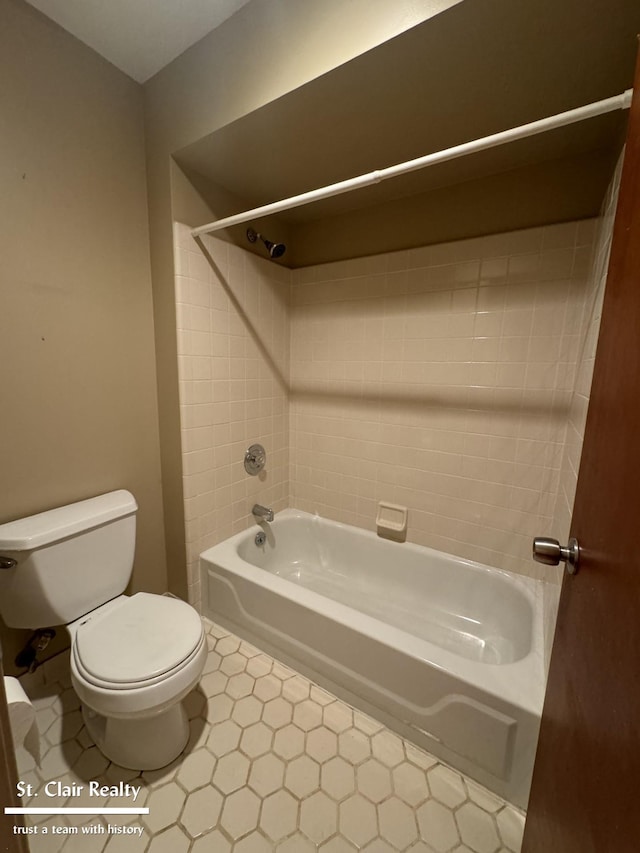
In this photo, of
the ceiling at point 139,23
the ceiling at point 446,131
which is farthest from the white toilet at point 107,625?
the ceiling at point 139,23

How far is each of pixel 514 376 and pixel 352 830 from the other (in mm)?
1680

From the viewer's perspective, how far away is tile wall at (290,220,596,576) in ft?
4.84

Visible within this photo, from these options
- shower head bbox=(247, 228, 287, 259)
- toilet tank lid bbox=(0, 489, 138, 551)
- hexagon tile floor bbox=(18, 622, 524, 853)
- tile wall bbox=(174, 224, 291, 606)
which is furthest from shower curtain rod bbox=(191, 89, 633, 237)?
hexagon tile floor bbox=(18, 622, 524, 853)

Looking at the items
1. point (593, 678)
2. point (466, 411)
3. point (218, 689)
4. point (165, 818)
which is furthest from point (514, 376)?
point (165, 818)

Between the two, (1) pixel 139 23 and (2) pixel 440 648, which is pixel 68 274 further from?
(2) pixel 440 648

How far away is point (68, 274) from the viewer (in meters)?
1.31

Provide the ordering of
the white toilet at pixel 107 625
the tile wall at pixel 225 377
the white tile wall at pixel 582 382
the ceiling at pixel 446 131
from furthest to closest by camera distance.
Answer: the tile wall at pixel 225 377 → the white tile wall at pixel 582 382 → the white toilet at pixel 107 625 → the ceiling at pixel 446 131

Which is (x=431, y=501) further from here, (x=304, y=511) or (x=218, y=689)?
(x=218, y=689)

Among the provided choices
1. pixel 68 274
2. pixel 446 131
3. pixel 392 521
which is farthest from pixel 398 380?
pixel 68 274

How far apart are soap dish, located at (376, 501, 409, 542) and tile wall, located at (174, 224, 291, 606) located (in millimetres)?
691

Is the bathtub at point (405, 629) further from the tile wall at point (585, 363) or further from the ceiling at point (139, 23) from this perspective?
the ceiling at point (139, 23)

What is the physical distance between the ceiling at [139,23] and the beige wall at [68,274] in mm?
53

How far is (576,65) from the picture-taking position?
97 cm

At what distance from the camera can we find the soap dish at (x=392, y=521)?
73.9 inches
